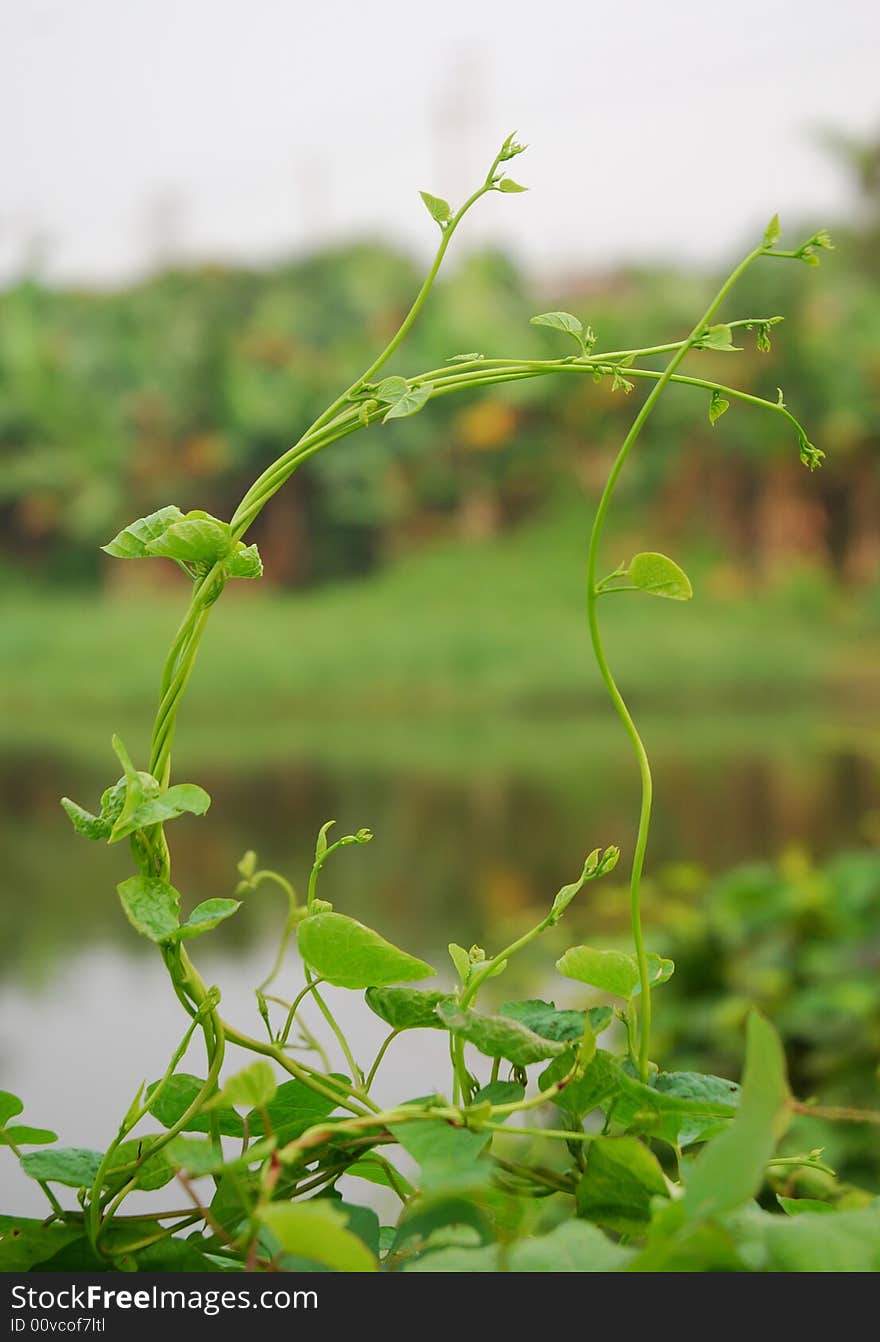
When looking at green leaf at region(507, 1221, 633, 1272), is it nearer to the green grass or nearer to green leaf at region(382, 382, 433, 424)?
green leaf at region(382, 382, 433, 424)

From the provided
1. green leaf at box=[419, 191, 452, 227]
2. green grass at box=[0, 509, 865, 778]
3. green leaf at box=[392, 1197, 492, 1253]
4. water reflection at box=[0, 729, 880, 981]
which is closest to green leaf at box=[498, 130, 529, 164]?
green leaf at box=[419, 191, 452, 227]

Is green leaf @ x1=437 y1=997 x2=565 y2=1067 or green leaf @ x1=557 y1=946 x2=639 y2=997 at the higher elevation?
green leaf @ x1=557 y1=946 x2=639 y2=997

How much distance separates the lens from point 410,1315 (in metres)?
0.09

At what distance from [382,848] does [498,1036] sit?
3.96ft

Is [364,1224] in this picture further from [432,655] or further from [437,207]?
[432,655]

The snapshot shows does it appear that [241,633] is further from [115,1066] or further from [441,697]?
[115,1066]

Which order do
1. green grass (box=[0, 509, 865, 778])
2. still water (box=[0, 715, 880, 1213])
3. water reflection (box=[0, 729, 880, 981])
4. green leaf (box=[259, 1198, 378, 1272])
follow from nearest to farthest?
green leaf (box=[259, 1198, 378, 1272]) < still water (box=[0, 715, 880, 1213]) < water reflection (box=[0, 729, 880, 981]) < green grass (box=[0, 509, 865, 778])

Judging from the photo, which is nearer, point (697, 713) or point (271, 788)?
point (271, 788)

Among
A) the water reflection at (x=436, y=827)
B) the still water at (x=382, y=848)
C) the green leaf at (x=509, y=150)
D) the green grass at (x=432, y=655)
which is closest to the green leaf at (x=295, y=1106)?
the green leaf at (x=509, y=150)

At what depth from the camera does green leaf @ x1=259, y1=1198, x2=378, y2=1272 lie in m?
0.09

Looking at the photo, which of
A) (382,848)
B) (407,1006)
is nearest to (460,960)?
(407,1006)

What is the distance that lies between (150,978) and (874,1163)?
0.59 meters

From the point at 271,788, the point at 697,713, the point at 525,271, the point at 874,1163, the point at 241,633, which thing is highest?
the point at 525,271

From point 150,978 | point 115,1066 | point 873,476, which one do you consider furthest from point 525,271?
point 115,1066
